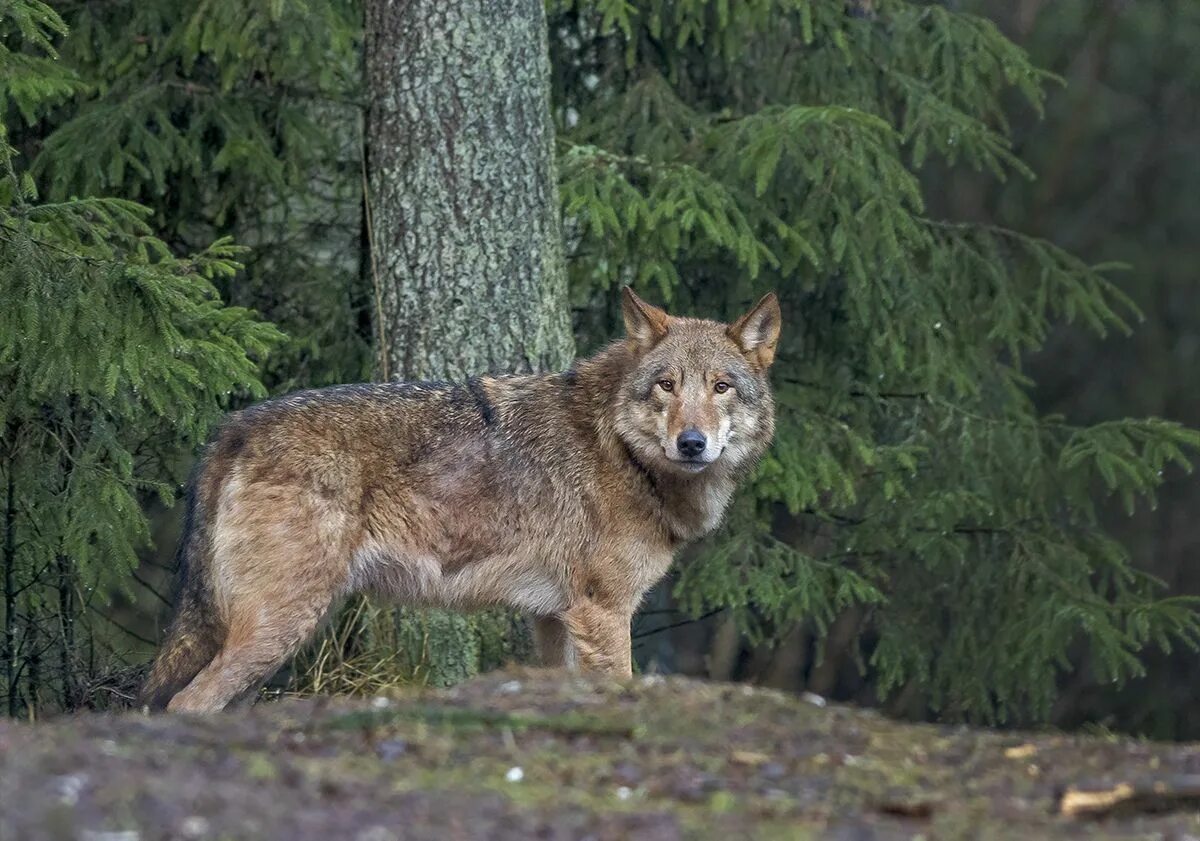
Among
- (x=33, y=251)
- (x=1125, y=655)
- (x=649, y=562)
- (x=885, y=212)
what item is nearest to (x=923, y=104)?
(x=885, y=212)

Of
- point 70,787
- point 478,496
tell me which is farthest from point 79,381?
point 70,787

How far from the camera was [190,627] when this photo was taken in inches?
265

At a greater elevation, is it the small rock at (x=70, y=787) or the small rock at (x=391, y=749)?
the small rock at (x=70, y=787)

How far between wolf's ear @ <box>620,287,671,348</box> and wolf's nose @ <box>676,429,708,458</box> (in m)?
0.69

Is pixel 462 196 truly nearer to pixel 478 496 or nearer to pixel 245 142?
pixel 245 142

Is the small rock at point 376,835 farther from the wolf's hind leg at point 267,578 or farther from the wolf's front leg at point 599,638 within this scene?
the wolf's front leg at point 599,638

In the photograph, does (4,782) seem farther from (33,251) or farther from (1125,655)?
(1125,655)

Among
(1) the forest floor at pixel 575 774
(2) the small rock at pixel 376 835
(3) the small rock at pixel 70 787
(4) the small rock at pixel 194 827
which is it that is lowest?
(1) the forest floor at pixel 575 774

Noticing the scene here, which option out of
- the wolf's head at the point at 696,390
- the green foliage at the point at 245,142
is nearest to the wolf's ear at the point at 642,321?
the wolf's head at the point at 696,390

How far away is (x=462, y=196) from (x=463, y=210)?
8 cm

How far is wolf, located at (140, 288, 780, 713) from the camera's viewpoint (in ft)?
21.9

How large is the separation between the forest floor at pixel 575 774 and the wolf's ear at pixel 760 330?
2.61 metres

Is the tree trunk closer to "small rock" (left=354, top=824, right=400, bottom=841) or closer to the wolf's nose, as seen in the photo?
the wolf's nose

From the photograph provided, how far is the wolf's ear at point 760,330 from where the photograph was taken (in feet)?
24.7
